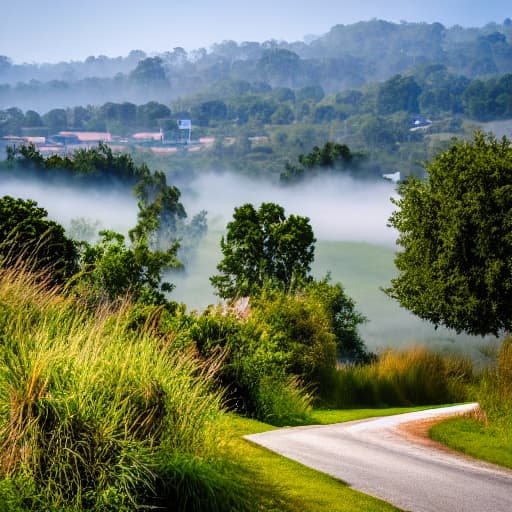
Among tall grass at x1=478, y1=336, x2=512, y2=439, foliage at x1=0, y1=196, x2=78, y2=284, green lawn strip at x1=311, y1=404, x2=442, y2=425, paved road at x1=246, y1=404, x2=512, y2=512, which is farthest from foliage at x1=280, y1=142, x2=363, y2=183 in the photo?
paved road at x1=246, y1=404, x2=512, y2=512

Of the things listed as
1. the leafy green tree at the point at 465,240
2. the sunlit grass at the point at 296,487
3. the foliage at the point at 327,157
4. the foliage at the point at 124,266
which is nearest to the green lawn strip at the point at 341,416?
the leafy green tree at the point at 465,240

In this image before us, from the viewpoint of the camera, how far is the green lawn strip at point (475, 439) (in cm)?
2064

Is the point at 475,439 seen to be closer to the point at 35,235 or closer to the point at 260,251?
the point at 35,235

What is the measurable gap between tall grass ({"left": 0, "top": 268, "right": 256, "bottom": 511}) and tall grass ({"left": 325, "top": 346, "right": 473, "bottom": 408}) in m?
27.2

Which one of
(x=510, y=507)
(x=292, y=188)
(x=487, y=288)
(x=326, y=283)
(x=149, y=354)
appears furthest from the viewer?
(x=292, y=188)

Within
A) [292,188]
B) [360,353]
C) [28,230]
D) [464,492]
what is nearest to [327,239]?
[292,188]

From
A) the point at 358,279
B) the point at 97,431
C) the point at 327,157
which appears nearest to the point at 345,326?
the point at 97,431

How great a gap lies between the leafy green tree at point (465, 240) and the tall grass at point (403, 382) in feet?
7.31

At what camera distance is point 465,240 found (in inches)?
1553

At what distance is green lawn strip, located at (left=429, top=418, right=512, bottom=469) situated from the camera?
20641 millimetres

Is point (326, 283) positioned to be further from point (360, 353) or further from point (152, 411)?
point (152, 411)

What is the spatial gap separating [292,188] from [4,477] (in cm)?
13575

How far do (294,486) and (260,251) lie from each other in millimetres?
44974

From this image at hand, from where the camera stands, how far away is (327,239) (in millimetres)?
153375
